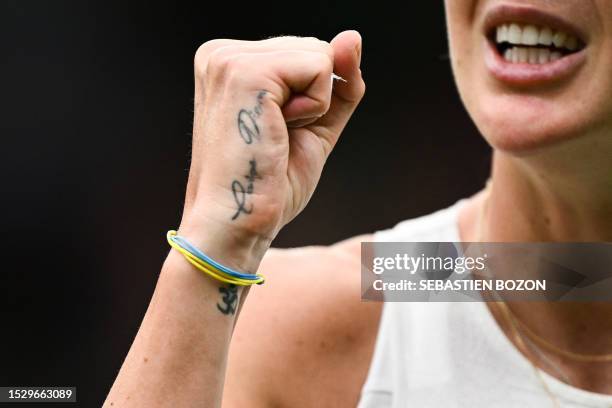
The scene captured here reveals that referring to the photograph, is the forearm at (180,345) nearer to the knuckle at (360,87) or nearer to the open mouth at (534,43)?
the knuckle at (360,87)

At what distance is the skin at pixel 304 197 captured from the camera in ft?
4.17

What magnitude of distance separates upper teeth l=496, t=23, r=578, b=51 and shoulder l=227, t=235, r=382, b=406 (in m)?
0.55

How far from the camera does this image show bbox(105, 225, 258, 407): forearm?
4.16ft

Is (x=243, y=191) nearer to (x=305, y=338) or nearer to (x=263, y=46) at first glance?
(x=263, y=46)

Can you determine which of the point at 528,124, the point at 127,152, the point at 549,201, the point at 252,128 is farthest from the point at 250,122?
the point at 127,152

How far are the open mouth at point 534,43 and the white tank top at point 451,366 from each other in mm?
489

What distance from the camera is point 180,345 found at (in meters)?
1.27

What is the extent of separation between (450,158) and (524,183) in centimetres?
263

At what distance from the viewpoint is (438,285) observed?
67.9 inches

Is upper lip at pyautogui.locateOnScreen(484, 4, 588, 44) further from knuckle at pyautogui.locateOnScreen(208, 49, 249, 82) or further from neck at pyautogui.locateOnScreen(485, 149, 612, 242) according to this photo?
knuckle at pyautogui.locateOnScreen(208, 49, 249, 82)

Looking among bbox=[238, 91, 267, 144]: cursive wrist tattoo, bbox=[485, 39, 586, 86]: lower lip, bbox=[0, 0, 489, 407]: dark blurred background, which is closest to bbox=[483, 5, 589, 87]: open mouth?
bbox=[485, 39, 586, 86]: lower lip

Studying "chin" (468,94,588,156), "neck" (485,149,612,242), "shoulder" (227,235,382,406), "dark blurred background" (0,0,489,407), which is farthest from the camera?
"dark blurred background" (0,0,489,407)

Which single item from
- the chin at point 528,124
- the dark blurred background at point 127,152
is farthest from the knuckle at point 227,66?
the dark blurred background at point 127,152

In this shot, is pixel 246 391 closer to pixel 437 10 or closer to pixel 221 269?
pixel 221 269
